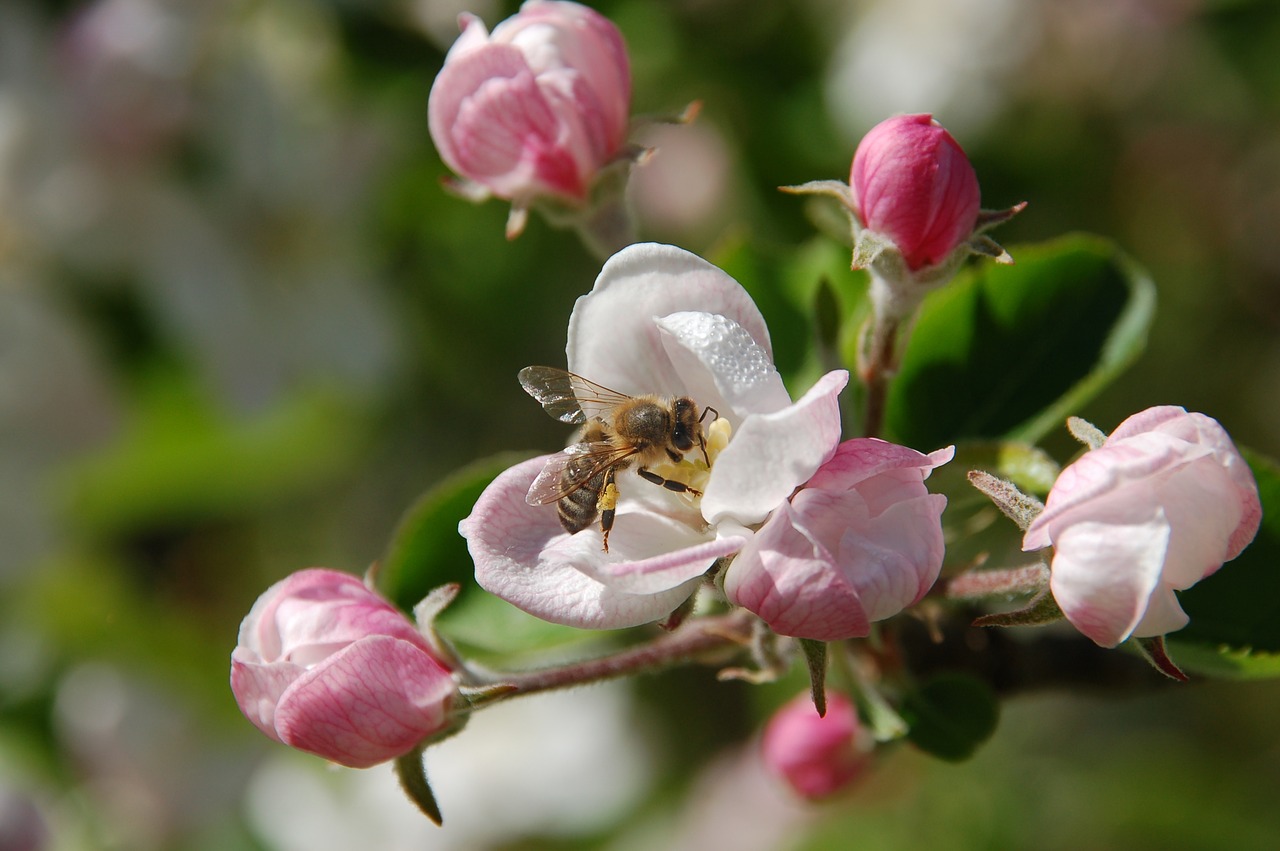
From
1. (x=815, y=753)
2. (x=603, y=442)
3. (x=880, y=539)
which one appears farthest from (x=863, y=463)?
(x=815, y=753)

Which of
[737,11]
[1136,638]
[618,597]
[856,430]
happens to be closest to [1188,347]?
[737,11]

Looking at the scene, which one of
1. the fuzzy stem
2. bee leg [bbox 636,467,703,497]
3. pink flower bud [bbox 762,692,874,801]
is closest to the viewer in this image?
bee leg [bbox 636,467,703,497]

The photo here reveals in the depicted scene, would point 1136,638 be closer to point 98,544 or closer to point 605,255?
point 605,255

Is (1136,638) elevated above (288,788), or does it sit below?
above

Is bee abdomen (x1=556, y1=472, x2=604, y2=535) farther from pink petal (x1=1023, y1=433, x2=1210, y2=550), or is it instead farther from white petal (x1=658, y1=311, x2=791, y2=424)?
pink petal (x1=1023, y1=433, x2=1210, y2=550)

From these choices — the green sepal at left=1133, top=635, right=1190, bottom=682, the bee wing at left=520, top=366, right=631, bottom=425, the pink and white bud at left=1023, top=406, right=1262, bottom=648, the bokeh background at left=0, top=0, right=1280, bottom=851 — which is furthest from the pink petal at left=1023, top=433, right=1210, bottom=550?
the bokeh background at left=0, top=0, right=1280, bottom=851

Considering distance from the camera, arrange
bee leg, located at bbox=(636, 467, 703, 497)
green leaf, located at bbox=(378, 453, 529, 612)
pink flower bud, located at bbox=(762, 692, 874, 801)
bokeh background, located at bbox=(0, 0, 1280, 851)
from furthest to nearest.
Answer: bokeh background, located at bbox=(0, 0, 1280, 851) → pink flower bud, located at bbox=(762, 692, 874, 801) → green leaf, located at bbox=(378, 453, 529, 612) → bee leg, located at bbox=(636, 467, 703, 497)
